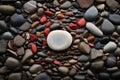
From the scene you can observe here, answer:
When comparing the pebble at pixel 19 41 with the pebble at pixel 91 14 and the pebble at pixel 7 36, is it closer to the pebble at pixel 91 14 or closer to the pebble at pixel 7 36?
the pebble at pixel 7 36

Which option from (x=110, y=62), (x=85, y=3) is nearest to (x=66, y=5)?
(x=85, y=3)

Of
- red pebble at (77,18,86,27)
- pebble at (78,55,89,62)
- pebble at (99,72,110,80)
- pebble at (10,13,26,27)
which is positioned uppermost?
pebble at (10,13,26,27)

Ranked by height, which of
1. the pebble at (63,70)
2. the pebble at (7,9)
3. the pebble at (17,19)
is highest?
the pebble at (7,9)

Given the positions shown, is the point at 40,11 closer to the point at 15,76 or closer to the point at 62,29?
the point at 62,29

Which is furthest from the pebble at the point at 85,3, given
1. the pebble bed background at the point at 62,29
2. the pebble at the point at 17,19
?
the pebble at the point at 17,19

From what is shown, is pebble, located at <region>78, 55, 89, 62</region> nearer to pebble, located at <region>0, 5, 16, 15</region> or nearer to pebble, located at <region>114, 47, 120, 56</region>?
pebble, located at <region>114, 47, 120, 56</region>

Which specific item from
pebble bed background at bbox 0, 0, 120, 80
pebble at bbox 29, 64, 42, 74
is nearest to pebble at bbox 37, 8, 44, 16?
pebble bed background at bbox 0, 0, 120, 80
